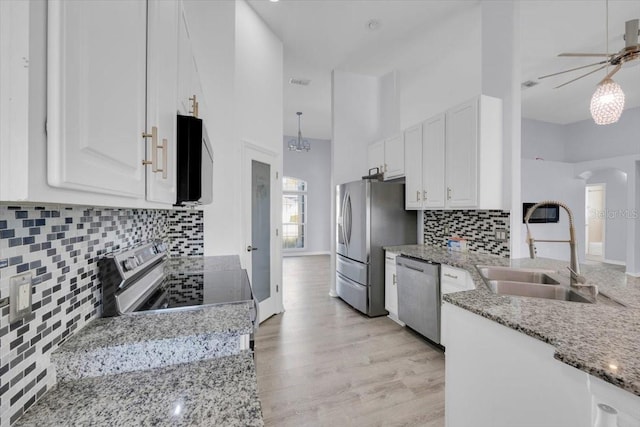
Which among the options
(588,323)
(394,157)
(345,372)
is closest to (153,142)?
(588,323)

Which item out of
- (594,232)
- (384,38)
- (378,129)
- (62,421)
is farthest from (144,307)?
(594,232)

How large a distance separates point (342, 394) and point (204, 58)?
3.10 metres

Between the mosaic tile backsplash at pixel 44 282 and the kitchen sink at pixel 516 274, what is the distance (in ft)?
7.27

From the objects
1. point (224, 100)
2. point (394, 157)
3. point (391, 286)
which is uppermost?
point (224, 100)

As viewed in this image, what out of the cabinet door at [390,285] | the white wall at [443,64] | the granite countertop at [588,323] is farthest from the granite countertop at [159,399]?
the white wall at [443,64]

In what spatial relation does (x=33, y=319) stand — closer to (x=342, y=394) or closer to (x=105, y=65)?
(x=105, y=65)

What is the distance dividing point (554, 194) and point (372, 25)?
17.0 feet

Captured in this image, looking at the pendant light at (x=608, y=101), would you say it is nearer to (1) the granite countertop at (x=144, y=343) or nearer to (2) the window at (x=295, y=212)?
(1) the granite countertop at (x=144, y=343)

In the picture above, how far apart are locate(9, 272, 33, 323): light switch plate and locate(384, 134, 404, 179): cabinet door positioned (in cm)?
345

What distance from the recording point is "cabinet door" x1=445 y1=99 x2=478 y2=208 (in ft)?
8.51

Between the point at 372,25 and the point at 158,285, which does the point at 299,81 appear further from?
the point at 158,285

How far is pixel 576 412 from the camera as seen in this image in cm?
89

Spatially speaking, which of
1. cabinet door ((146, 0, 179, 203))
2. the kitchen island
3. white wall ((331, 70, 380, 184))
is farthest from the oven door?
white wall ((331, 70, 380, 184))

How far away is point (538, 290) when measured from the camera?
1.67 metres
